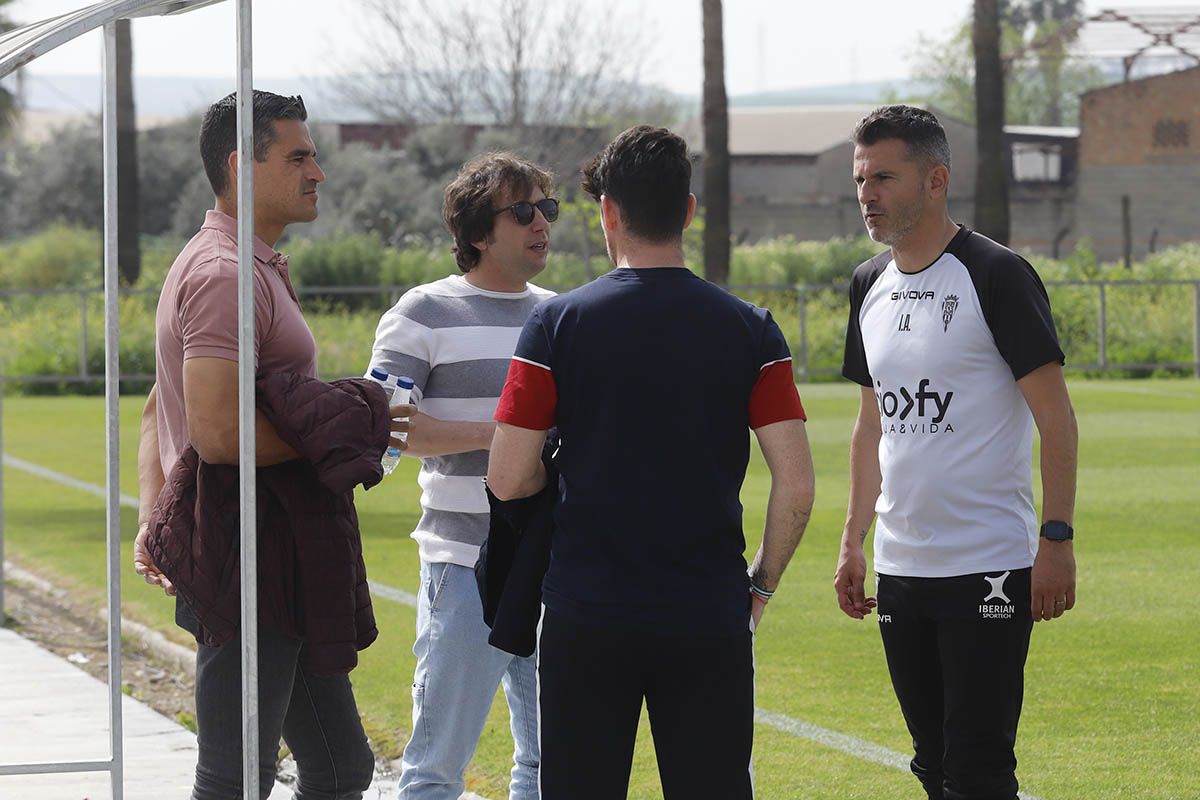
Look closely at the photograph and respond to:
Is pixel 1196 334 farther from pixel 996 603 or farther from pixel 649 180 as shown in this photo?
pixel 649 180

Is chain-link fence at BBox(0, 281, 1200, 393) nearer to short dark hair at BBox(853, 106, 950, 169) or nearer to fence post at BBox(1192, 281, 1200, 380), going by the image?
fence post at BBox(1192, 281, 1200, 380)

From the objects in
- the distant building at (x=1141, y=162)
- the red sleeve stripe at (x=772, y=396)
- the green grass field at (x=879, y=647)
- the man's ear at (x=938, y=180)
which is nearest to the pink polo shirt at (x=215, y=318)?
the red sleeve stripe at (x=772, y=396)

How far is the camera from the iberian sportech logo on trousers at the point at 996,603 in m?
4.12

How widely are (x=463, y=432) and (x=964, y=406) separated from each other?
1.25 meters

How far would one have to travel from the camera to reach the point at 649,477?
3.41m

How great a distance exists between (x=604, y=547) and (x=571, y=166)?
166ft

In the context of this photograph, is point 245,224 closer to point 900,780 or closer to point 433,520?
point 433,520

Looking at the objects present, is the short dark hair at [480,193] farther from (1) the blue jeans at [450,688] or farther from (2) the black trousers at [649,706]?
(2) the black trousers at [649,706]

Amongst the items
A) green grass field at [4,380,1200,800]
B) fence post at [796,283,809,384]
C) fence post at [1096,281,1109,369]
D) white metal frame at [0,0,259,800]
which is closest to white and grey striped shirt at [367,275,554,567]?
white metal frame at [0,0,259,800]

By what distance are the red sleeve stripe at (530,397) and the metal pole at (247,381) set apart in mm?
526

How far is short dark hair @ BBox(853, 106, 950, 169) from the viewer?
4.29m

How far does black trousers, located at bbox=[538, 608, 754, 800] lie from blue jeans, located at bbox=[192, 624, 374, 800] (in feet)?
2.13

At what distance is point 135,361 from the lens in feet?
92.4

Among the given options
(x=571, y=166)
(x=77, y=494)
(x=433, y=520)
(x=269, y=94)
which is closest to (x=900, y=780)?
(x=433, y=520)
